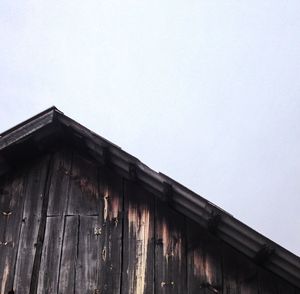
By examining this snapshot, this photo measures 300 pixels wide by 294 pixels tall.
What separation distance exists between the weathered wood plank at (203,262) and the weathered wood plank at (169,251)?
10cm

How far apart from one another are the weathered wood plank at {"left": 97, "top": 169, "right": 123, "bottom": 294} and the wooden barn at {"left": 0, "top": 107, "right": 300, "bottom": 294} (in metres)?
0.01

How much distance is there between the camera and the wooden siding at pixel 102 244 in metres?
Answer: 7.07

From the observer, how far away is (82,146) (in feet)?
27.5

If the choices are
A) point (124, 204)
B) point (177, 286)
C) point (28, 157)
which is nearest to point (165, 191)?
point (124, 204)

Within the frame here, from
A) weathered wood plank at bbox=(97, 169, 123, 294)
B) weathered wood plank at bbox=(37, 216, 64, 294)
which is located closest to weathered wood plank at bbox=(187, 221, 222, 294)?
weathered wood plank at bbox=(97, 169, 123, 294)

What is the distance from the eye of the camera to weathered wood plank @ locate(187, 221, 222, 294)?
6.99 meters

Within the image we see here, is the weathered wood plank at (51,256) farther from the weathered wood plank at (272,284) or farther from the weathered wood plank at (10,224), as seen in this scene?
the weathered wood plank at (272,284)

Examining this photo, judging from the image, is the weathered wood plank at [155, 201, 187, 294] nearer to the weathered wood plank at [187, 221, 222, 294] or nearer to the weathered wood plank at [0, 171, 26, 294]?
the weathered wood plank at [187, 221, 222, 294]

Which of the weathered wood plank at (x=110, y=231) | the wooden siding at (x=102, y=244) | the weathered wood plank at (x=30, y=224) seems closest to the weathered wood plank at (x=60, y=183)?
the wooden siding at (x=102, y=244)

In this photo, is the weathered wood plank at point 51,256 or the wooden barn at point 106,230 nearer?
the wooden barn at point 106,230

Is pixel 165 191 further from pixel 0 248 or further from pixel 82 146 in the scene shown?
pixel 0 248

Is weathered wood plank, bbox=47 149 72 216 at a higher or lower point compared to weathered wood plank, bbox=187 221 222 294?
higher

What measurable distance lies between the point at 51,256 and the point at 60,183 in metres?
1.17

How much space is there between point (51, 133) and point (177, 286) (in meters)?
3.17
